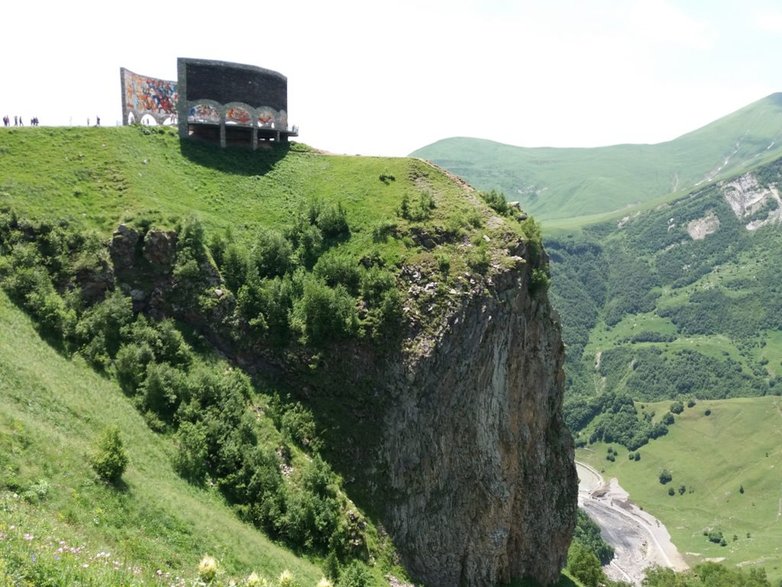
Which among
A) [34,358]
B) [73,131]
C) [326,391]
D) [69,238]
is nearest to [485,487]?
[326,391]

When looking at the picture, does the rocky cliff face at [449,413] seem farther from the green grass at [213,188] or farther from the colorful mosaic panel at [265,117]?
the colorful mosaic panel at [265,117]

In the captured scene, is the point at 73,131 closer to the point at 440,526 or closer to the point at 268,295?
the point at 268,295

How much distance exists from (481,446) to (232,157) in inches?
1640

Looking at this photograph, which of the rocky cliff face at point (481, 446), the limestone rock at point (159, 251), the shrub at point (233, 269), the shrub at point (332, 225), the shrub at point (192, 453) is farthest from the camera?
the shrub at point (332, 225)

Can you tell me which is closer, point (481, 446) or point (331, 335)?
point (331, 335)

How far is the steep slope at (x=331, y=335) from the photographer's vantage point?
1510 inches

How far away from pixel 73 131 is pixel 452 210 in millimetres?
37736

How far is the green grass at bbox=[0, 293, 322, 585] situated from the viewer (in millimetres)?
18344

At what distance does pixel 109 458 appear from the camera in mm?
25516

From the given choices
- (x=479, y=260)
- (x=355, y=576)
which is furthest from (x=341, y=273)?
(x=355, y=576)

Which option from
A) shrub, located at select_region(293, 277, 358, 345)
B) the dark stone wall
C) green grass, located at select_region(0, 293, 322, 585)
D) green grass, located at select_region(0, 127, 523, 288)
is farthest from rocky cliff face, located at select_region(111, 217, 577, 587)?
the dark stone wall

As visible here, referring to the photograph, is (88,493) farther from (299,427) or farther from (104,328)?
(299,427)

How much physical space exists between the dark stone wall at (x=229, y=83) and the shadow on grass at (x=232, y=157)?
5371 mm

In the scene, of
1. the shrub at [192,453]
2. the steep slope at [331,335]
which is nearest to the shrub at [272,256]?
the steep slope at [331,335]
